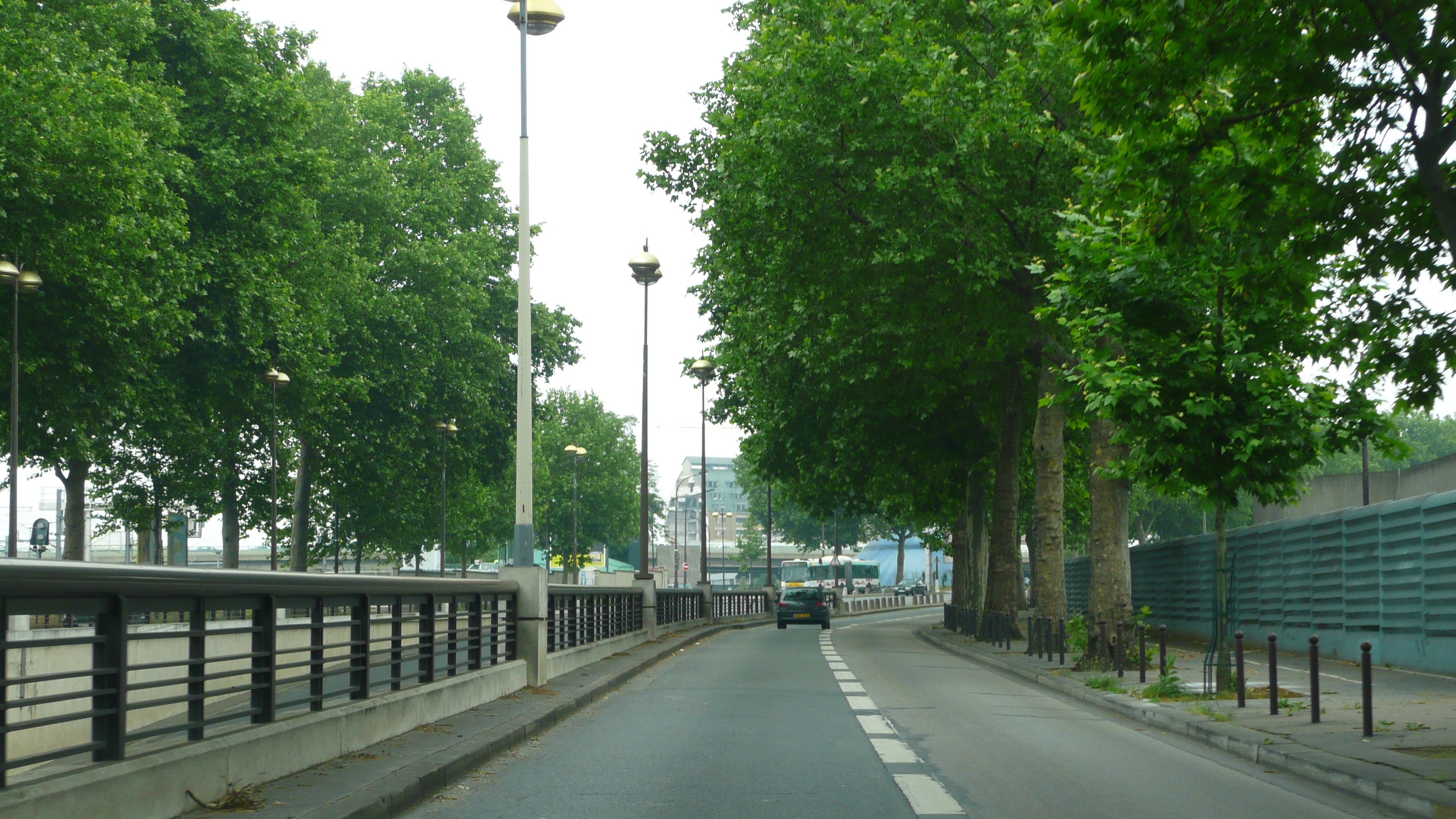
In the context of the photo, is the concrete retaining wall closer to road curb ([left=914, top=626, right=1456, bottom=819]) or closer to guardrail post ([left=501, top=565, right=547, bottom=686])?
guardrail post ([left=501, top=565, right=547, bottom=686])

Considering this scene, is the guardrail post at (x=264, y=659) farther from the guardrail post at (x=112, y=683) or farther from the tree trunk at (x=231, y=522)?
the tree trunk at (x=231, y=522)

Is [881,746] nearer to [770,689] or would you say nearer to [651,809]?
[651,809]

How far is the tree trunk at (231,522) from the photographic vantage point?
45.9 metres

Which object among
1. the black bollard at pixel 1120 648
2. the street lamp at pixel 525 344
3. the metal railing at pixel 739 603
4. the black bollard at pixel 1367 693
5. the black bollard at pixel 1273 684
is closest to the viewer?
the black bollard at pixel 1367 693

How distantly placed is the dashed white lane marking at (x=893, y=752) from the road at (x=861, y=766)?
0.04 meters

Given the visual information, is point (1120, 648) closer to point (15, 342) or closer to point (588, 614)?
point (588, 614)

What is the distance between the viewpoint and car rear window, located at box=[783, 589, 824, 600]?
51.2 m

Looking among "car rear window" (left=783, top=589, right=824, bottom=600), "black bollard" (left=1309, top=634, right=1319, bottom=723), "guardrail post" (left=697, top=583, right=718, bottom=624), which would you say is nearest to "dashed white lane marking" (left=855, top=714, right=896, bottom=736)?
"black bollard" (left=1309, top=634, right=1319, bottom=723)

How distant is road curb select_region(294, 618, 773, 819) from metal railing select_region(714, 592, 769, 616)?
40120 millimetres

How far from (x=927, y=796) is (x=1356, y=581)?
1550 cm

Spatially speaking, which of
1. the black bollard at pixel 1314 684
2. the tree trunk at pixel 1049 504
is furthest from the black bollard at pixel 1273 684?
the tree trunk at pixel 1049 504

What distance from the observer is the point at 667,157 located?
99.3ft

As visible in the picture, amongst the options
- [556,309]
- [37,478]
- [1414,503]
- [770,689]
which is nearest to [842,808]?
[770,689]

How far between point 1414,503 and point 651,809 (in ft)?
49.5
